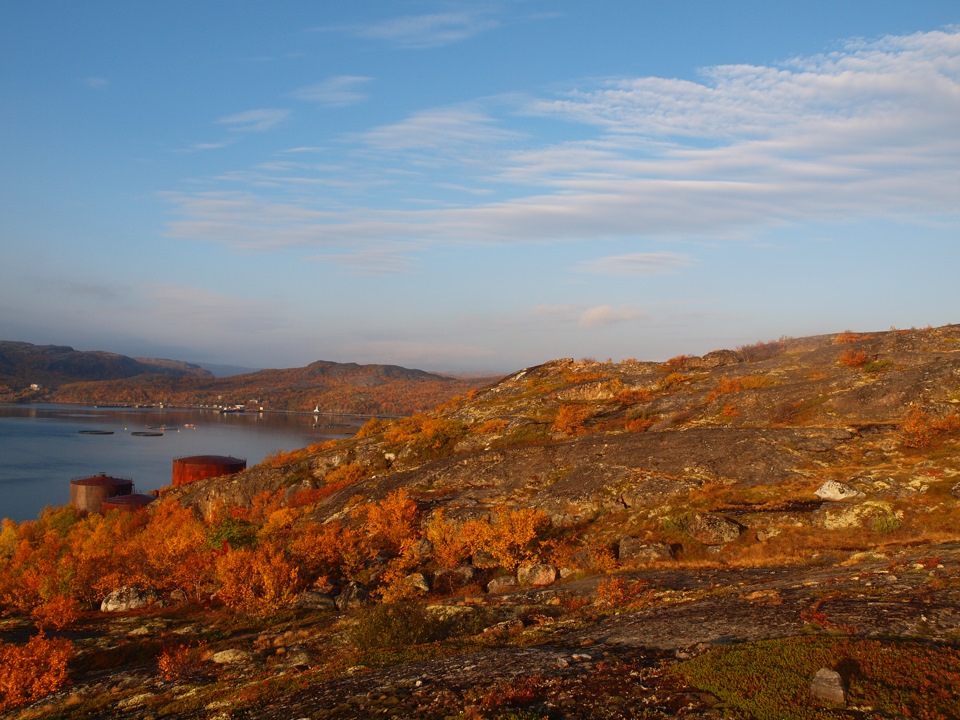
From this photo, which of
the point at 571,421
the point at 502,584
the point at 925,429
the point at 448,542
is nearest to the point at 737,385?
the point at 571,421

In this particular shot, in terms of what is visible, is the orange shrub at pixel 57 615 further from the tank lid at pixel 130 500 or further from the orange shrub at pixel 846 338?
the orange shrub at pixel 846 338

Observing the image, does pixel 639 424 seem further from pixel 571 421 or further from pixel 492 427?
pixel 492 427

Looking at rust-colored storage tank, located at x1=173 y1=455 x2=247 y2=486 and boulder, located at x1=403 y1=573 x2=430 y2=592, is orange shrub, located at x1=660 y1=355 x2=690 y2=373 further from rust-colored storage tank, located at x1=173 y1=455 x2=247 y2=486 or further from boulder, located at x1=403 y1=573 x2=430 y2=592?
rust-colored storage tank, located at x1=173 y1=455 x2=247 y2=486

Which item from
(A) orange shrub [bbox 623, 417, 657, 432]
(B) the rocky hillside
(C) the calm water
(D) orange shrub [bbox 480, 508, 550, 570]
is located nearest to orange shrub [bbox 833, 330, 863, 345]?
(B) the rocky hillside

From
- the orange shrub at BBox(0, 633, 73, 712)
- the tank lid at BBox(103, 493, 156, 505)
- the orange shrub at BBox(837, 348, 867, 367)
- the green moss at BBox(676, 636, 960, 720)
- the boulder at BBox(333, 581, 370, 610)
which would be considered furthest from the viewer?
the tank lid at BBox(103, 493, 156, 505)

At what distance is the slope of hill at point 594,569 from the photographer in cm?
1145

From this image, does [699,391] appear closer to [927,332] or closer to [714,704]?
[927,332]

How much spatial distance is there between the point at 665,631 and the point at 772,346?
53250 millimetres

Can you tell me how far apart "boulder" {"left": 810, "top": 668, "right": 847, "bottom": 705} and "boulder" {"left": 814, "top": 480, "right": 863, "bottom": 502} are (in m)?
14.9

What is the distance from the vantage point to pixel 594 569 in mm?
22734

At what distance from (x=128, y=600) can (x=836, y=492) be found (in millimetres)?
34590

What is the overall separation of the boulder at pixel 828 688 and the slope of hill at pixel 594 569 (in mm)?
45

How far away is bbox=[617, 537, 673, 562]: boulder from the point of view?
73.3 ft

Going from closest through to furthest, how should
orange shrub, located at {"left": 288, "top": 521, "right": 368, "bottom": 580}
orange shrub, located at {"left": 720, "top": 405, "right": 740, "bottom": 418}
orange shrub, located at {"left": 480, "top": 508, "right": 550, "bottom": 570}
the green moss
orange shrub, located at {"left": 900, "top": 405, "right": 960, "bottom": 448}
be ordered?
the green moss → orange shrub, located at {"left": 900, "top": 405, "right": 960, "bottom": 448} → orange shrub, located at {"left": 480, "top": 508, "right": 550, "bottom": 570} → orange shrub, located at {"left": 288, "top": 521, "right": 368, "bottom": 580} → orange shrub, located at {"left": 720, "top": 405, "right": 740, "bottom": 418}
